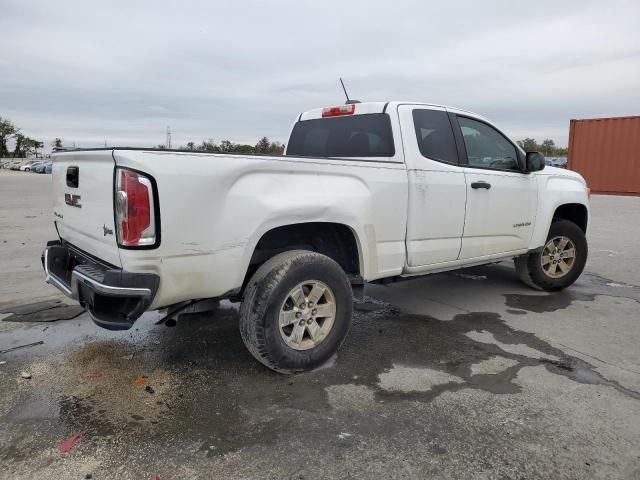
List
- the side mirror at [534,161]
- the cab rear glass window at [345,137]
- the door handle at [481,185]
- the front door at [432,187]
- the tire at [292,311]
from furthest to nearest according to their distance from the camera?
the side mirror at [534,161]
the door handle at [481,185]
the cab rear glass window at [345,137]
the front door at [432,187]
the tire at [292,311]

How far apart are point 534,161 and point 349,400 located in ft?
10.6

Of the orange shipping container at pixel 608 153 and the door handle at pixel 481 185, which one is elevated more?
the orange shipping container at pixel 608 153

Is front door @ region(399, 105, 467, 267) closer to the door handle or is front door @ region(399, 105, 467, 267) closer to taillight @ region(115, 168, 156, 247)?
the door handle

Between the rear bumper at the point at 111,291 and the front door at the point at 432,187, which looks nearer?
the rear bumper at the point at 111,291

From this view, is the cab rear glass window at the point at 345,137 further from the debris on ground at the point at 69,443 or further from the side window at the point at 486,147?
the debris on ground at the point at 69,443

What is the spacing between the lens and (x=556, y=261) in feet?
18.7

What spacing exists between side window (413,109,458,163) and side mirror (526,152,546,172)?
1.03m

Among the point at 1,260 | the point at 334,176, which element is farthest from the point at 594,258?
the point at 1,260

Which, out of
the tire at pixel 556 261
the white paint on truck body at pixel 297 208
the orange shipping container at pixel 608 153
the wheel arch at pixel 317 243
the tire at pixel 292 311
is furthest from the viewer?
the orange shipping container at pixel 608 153

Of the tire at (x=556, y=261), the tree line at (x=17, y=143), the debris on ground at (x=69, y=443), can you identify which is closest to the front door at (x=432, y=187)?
the tire at (x=556, y=261)

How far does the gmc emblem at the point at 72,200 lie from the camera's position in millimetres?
3341

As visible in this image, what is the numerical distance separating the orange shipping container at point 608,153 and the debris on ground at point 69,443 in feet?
68.7

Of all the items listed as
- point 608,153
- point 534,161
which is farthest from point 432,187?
point 608,153

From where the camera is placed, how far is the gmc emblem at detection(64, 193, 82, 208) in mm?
3341
